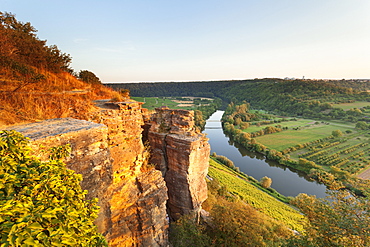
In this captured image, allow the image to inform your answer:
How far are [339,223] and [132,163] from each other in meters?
9.46

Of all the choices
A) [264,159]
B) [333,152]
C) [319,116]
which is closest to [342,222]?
[264,159]

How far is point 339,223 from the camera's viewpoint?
652 centimetres

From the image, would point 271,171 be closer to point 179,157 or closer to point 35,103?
point 179,157

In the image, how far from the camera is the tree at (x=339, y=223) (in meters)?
5.96

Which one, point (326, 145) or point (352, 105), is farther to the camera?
point (352, 105)

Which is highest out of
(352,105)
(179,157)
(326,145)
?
(352,105)

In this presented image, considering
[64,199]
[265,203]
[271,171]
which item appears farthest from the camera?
[271,171]

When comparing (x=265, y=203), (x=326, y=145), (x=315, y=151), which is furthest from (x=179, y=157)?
(x=326, y=145)

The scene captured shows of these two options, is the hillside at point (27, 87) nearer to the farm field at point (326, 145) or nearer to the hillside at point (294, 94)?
the farm field at point (326, 145)

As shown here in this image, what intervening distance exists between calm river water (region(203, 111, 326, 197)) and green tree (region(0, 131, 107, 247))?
2763 cm

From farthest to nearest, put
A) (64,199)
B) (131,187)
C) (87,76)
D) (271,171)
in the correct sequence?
(271,171), (87,76), (131,187), (64,199)

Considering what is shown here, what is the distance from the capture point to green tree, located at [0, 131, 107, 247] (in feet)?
5.15

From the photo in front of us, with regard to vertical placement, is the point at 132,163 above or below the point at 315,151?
above

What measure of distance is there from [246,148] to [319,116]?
191 feet
